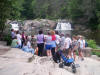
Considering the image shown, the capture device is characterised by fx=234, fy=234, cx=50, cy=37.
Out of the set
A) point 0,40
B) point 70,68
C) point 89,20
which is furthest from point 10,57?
point 89,20

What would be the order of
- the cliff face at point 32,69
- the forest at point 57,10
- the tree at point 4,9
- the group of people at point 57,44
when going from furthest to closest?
the forest at point 57,10
the tree at point 4,9
the group of people at point 57,44
the cliff face at point 32,69

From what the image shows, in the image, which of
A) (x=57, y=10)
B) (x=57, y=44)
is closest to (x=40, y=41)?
(x=57, y=44)

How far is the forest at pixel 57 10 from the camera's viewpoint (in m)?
17.0

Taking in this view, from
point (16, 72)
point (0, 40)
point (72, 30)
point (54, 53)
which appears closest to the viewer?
point (16, 72)

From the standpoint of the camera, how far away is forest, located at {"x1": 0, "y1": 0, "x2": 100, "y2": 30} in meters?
17.0

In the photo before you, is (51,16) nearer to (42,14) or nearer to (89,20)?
(42,14)

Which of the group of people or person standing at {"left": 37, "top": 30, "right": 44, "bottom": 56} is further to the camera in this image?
person standing at {"left": 37, "top": 30, "right": 44, "bottom": 56}

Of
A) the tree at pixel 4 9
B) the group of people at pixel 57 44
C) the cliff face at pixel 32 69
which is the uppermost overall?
the tree at pixel 4 9

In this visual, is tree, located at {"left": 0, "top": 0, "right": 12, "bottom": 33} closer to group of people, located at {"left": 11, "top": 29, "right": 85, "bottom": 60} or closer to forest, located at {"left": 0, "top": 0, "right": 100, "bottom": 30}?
forest, located at {"left": 0, "top": 0, "right": 100, "bottom": 30}

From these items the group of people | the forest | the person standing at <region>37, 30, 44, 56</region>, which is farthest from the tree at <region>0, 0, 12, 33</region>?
the person standing at <region>37, 30, 44, 56</region>

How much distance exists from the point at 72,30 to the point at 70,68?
3479cm

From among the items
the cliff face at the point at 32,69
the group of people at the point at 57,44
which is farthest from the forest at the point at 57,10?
the cliff face at the point at 32,69

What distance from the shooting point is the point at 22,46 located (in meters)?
14.8

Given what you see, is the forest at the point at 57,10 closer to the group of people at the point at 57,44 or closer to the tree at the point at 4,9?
the tree at the point at 4,9
